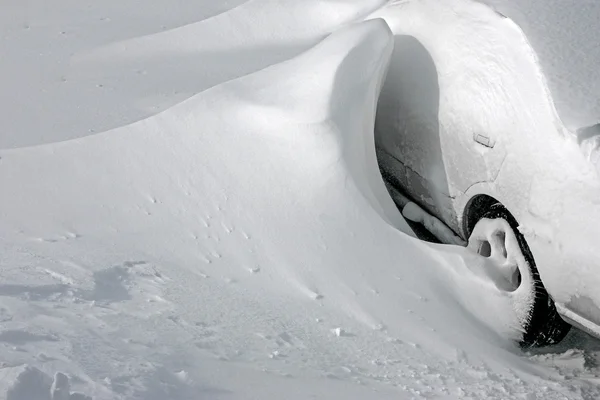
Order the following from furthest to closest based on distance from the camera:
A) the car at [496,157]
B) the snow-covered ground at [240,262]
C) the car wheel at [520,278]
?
the car wheel at [520,278] → the car at [496,157] → the snow-covered ground at [240,262]

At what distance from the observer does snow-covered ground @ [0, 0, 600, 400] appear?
8.51 feet

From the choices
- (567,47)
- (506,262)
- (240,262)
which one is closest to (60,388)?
(240,262)

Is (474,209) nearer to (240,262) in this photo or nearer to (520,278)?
(520,278)

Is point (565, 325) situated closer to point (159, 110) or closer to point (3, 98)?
point (159, 110)

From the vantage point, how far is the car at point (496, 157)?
288cm

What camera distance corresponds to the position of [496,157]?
10.4 ft

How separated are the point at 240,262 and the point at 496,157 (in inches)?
41.9

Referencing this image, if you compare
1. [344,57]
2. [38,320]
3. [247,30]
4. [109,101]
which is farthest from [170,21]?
[38,320]

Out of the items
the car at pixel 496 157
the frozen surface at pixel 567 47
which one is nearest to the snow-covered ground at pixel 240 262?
the car at pixel 496 157

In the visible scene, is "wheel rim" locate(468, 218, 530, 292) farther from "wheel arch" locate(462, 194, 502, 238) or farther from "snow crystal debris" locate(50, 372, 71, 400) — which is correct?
"snow crystal debris" locate(50, 372, 71, 400)

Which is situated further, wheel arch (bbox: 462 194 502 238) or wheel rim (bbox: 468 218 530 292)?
wheel arch (bbox: 462 194 502 238)

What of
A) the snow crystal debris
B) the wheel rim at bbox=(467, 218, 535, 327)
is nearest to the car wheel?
the wheel rim at bbox=(467, 218, 535, 327)

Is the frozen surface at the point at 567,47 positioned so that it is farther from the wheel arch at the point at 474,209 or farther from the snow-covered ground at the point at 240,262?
the snow-covered ground at the point at 240,262

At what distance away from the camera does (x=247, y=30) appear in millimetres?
4730
